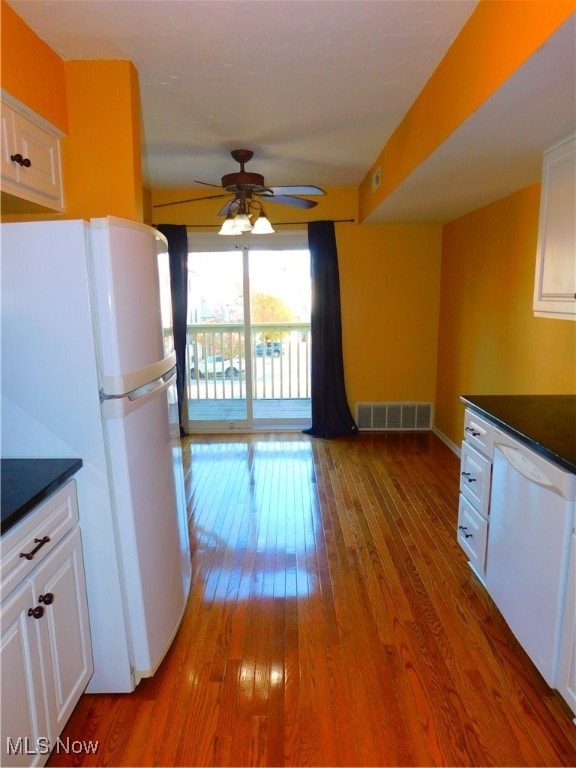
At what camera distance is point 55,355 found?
1.52 meters

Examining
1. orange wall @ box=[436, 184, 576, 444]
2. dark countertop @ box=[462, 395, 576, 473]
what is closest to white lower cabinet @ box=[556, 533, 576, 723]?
dark countertop @ box=[462, 395, 576, 473]

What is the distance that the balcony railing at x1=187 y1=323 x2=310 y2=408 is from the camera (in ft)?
17.0

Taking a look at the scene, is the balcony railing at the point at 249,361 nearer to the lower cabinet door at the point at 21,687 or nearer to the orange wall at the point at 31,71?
the orange wall at the point at 31,71

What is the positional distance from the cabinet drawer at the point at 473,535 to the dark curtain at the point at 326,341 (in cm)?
245

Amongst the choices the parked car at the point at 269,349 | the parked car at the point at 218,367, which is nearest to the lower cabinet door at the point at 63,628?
the parked car at the point at 218,367

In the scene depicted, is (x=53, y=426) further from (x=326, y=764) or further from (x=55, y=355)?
(x=326, y=764)

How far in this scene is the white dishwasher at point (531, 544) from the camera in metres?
1.57

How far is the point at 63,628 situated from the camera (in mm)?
1479

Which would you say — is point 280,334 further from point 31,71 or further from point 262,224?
point 31,71

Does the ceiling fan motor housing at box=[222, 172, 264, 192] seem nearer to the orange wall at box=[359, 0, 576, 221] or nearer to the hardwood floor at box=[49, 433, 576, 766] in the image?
the orange wall at box=[359, 0, 576, 221]

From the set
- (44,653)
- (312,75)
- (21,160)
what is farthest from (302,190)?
(44,653)

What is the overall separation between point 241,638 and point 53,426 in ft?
4.08

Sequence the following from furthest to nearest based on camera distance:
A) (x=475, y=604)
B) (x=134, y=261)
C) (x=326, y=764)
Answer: (x=475, y=604) → (x=134, y=261) → (x=326, y=764)

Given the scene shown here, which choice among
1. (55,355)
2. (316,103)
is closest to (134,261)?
(55,355)
